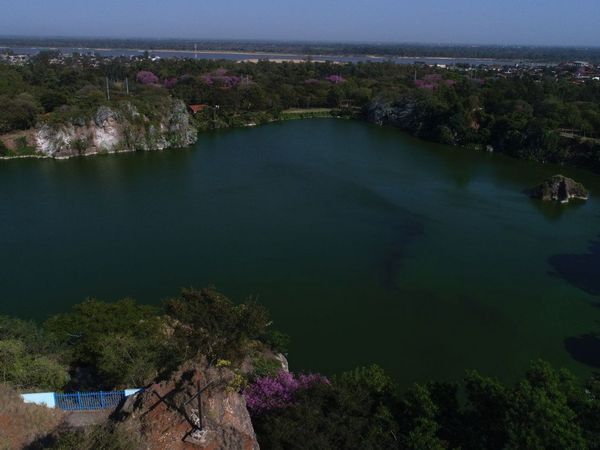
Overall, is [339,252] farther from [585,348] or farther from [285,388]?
[285,388]

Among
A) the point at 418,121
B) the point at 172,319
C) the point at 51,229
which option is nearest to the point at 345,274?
the point at 172,319

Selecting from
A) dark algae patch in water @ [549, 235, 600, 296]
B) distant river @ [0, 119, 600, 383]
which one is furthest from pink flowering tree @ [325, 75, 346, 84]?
dark algae patch in water @ [549, 235, 600, 296]

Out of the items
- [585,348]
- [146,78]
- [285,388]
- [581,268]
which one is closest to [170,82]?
[146,78]

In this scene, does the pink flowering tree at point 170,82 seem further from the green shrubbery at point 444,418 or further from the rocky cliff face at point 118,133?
the green shrubbery at point 444,418

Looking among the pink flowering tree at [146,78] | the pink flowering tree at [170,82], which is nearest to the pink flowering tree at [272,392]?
the pink flowering tree at [170,82]

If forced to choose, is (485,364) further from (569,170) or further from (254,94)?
(254,94)
